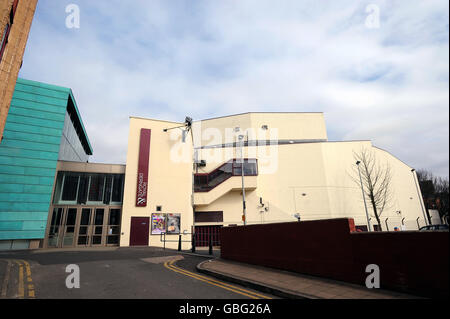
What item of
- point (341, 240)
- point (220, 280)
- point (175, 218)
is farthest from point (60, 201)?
point (341, 240)

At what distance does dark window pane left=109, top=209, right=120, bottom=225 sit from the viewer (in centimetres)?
2330

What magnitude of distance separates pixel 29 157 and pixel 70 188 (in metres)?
4.44

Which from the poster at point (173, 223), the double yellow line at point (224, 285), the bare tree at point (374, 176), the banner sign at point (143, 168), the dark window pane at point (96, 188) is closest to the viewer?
the double yellow line at point (224, 285)

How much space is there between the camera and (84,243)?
72.6 feet

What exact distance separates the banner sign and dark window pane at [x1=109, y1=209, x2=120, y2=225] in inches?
95.5

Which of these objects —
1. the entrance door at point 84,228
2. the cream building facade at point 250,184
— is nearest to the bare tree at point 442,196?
the cream building facade at point 250,184

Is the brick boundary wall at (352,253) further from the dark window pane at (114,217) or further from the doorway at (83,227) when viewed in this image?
the doorway at (83,227)

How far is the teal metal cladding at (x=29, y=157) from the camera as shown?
803 inches

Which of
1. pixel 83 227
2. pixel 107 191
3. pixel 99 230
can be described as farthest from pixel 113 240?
pixel 107 191

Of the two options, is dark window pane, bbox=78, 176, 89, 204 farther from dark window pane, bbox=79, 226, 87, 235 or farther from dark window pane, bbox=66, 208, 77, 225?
dark window pane, bbox=79, 226, 87, 235

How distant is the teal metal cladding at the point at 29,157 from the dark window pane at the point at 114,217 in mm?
5344

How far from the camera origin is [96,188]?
23938 millimetres
